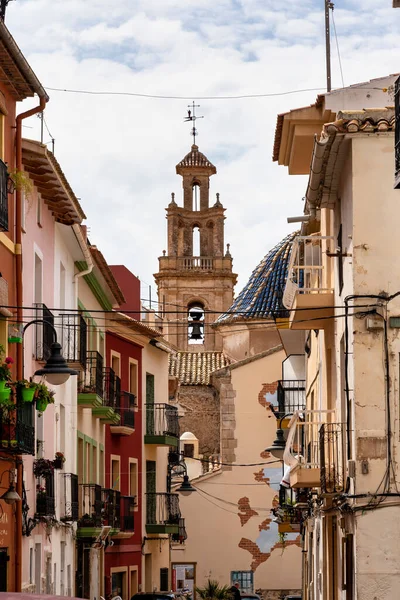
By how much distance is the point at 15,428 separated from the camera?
1844 cm

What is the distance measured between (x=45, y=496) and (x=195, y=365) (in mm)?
38204

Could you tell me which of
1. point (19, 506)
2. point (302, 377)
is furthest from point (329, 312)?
point (302, 377)

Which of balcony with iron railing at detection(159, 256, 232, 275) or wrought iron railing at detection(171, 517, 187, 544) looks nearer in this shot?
wrought iron railing at detection(171, 517, 187, 544)

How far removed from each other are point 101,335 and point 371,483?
18.6 metres

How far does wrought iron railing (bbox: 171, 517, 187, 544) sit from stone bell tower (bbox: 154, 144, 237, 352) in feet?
119

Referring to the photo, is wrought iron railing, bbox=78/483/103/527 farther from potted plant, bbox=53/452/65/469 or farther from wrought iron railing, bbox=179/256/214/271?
wrought iron railing, bbox=179/256/214/271

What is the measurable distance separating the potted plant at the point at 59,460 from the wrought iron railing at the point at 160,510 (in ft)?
51.4

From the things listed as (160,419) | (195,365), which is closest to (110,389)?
(160,419)

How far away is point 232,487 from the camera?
154 feet

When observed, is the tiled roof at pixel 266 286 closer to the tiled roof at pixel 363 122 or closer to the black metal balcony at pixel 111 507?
the black metal balcony at pixel 111 507

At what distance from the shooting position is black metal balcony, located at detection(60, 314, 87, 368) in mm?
26250

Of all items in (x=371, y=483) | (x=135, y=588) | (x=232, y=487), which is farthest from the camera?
(x=232, y=487)

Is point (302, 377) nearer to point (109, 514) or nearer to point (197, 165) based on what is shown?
point (109, 514)

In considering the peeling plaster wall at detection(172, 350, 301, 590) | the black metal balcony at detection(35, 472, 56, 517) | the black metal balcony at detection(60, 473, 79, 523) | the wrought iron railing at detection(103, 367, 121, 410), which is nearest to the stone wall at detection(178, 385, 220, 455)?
the peeling plaster wall at detection(172, 350, 301, 590)
